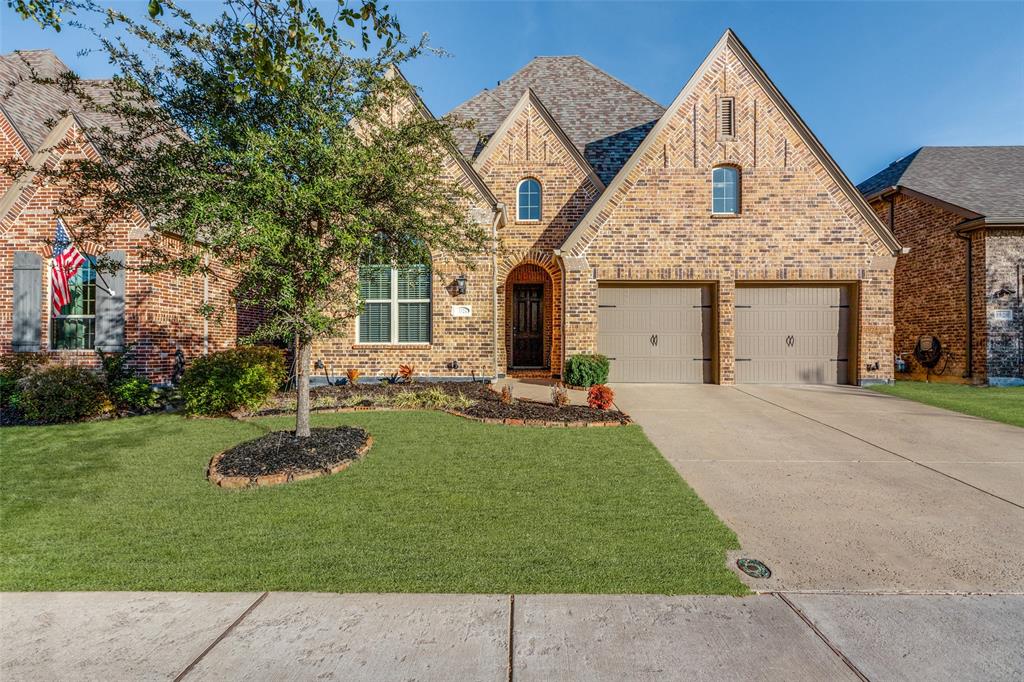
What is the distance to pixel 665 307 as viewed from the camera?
1146cm

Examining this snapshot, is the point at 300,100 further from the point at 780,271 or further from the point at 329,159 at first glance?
the point at 780,271

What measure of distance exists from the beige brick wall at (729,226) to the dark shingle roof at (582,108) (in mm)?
2669

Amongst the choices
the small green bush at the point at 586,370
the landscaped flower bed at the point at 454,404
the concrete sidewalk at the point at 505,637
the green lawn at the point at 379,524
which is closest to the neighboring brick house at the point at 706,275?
the small green bush at the point at 586,370

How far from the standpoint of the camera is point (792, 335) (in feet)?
37.2

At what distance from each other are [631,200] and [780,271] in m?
4.15

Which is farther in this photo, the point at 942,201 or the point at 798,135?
the point at 942,201

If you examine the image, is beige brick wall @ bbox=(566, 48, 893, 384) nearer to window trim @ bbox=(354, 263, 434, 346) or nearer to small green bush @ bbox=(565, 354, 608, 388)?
small green bush @ bbox=(565, 354, 608, 388)

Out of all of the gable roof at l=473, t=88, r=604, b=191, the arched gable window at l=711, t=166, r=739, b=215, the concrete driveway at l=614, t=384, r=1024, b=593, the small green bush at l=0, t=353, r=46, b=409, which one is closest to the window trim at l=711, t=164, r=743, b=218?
the arched gable window at l=711, t=166, r=739, b=215

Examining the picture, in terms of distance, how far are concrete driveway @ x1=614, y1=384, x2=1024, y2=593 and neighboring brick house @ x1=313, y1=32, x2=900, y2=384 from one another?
129 inches

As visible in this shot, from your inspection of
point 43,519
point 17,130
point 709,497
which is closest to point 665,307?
point 709,497

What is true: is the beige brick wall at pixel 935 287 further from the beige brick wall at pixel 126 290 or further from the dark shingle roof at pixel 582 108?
the beige brick wall at pixel 126 290

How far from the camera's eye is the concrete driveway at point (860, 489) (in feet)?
9.61

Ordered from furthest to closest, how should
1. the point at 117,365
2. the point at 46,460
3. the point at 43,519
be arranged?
1. the point at 117,365
2. the point at 46,460
3. the point at 43,519

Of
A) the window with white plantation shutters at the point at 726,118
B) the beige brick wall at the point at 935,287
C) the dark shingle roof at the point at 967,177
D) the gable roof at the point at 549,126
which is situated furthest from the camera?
the gable roof at the point at 549,126
